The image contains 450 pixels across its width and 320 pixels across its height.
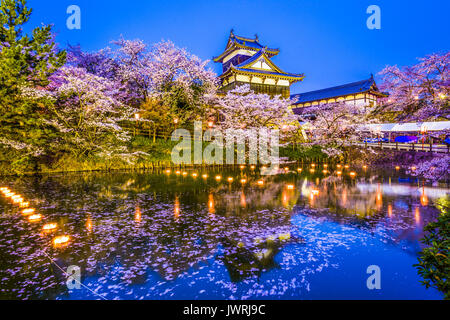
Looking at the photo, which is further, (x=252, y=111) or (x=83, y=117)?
(x=252, y=111)

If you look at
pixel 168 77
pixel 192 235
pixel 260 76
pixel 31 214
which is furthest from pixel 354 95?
pixel 31 214

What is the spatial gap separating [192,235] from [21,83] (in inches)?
591

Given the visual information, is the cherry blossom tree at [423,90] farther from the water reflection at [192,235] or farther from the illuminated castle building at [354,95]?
the illuminated castle building at [354,95]

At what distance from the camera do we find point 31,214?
23.0 feet

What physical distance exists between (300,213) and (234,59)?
112 feet

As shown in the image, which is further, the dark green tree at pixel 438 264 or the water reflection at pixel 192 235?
the water reflection at pixel 192 235

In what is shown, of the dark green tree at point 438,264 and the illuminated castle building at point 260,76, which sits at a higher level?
the illuminated castle building at point 260,76

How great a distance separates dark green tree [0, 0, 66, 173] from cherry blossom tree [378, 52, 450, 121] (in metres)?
17.9

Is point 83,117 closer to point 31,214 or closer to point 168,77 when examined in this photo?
point 168,77

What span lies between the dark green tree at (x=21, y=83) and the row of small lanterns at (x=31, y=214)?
17.0ft

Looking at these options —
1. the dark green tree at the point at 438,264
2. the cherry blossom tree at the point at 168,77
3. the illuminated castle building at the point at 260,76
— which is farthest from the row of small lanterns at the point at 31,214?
the illuminated castle building at the point at 260,76

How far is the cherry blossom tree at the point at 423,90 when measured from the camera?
7203mm

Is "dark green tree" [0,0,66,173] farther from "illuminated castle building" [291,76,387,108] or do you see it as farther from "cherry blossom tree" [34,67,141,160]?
"illuminated castle building" [291,76,387,108]
